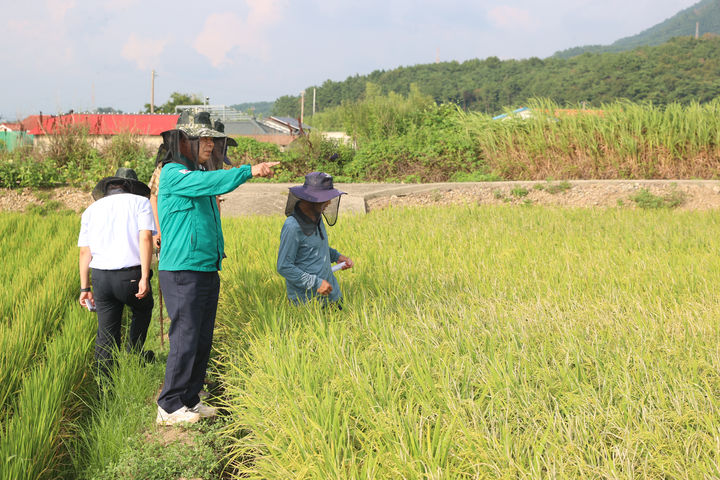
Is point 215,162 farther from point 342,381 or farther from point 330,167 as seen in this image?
point 330,167

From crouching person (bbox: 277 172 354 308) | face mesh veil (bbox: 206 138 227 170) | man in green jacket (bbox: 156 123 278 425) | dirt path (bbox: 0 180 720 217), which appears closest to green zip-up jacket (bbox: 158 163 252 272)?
man in green jacket (bbox: 156 123 278 425)

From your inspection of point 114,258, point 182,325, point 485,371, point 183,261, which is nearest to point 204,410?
point 182,325

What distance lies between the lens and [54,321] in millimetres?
4164

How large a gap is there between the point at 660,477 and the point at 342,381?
127 centimetres

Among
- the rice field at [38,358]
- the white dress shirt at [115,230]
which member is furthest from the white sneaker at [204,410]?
the white dress shirt at [115,230]

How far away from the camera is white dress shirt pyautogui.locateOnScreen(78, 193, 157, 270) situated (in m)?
3.50

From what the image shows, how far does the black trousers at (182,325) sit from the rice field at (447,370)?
0.24m

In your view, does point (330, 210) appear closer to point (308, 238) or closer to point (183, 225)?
point (308, 238)

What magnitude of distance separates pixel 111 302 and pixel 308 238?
53.8 inches

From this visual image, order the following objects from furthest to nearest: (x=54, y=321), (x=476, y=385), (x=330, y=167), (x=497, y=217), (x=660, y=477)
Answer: (x=330, y=167)
(x=497, y=217)
(x=54, y=321)
(x=476, y=385)
(x=660, y=477)

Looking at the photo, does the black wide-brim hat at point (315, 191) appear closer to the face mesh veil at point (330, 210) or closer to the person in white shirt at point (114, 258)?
the face mesh veil at point (330, 210)

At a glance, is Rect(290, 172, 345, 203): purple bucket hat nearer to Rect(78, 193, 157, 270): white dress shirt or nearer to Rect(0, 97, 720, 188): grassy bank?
Rect(78, 193, 157, 270): white dress shirt

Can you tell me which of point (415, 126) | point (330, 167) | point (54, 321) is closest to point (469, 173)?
point (415, 126)

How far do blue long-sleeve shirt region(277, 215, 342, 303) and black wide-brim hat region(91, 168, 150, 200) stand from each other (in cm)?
115
